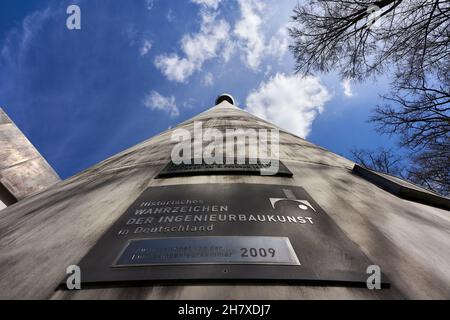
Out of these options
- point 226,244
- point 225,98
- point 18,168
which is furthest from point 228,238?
point 225,98

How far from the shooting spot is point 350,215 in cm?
176

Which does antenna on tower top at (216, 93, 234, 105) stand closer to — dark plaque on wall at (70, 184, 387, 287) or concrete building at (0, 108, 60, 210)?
concrete building at (0, 108, 60, 210)

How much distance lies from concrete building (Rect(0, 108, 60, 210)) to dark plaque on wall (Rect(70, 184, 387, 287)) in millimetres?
3682

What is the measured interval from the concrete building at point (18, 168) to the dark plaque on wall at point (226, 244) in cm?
368

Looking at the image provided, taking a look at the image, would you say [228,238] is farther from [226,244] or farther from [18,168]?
[18,168]

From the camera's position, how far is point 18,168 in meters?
4.73

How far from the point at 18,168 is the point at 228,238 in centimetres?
500

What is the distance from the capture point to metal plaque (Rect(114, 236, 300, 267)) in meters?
1.27

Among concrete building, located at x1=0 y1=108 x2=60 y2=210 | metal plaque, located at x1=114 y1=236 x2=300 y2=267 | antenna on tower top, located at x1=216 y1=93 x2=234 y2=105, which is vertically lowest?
metal plaque, located at x1=114 y1=236 x2=300 y2=267

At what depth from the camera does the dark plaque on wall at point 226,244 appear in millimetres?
1199

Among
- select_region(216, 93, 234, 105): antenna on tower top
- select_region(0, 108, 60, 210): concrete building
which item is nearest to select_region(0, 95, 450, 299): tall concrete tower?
select_region(0, 108, 60, 210): concrete building

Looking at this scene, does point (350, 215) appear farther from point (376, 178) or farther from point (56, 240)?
point (56, 240)

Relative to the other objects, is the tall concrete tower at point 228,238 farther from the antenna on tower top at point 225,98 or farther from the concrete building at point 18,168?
the antenna on tower top at point 225,98

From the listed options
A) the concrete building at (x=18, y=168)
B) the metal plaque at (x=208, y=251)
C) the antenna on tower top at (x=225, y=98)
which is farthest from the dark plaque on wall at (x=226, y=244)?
the antenna on tower top at (x=225, y=98)
